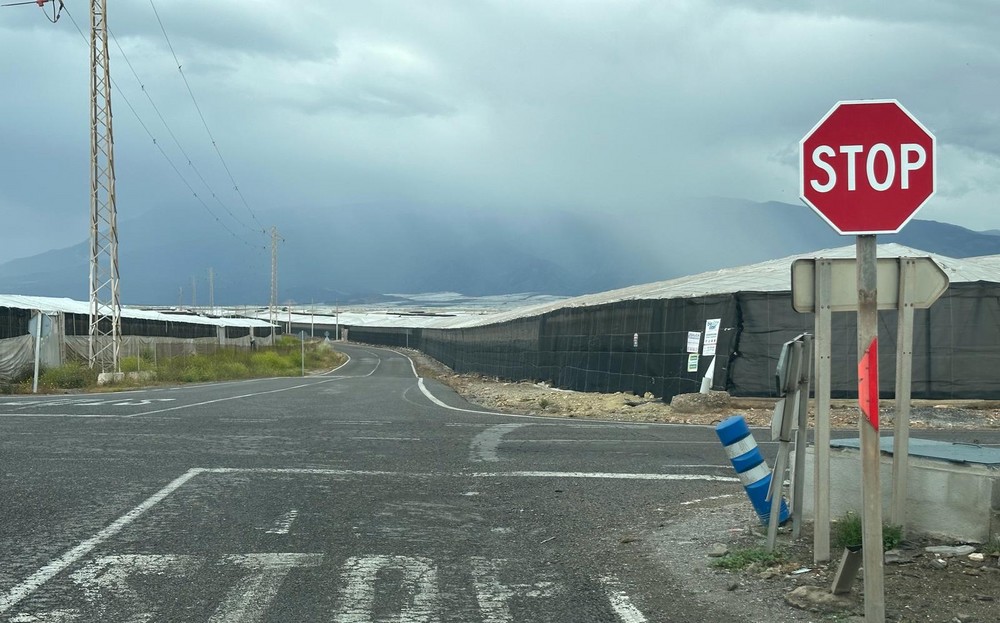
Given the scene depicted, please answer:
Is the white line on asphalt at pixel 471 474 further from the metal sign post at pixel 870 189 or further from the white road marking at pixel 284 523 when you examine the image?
the metal sign post at pixel 870 189

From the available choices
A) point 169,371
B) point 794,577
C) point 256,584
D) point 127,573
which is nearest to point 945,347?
point 794,577

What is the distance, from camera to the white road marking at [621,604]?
525 centimetres

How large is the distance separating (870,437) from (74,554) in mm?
5095

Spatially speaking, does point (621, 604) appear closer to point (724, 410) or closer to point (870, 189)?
point (870, 189)

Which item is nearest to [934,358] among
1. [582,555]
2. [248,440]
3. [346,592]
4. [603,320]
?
[603,320]

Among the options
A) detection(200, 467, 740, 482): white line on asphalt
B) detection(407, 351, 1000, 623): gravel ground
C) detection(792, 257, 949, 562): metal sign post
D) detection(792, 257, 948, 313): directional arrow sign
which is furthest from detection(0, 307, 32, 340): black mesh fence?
detection(792, 257, 948, 313): directional arrow sign

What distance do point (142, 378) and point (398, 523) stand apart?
31.9 metres

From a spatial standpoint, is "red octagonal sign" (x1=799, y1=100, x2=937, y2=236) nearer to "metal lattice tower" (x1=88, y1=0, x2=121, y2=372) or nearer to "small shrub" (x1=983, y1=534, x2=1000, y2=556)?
"small shrub" (x1=983, y1=534, x2=1000, y2=556)

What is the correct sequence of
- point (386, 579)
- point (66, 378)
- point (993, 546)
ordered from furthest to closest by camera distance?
point (66, 378), point (993, 546), point (386, 579)

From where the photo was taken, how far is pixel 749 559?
6.44 metres

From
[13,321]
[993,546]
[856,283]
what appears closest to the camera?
[856,283]

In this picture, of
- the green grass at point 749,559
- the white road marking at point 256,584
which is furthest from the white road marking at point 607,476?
the white road marking at point 256,584

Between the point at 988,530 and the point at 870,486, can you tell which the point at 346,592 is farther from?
the point at 988,530

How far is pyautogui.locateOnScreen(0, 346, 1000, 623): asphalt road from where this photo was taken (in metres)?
5.47
